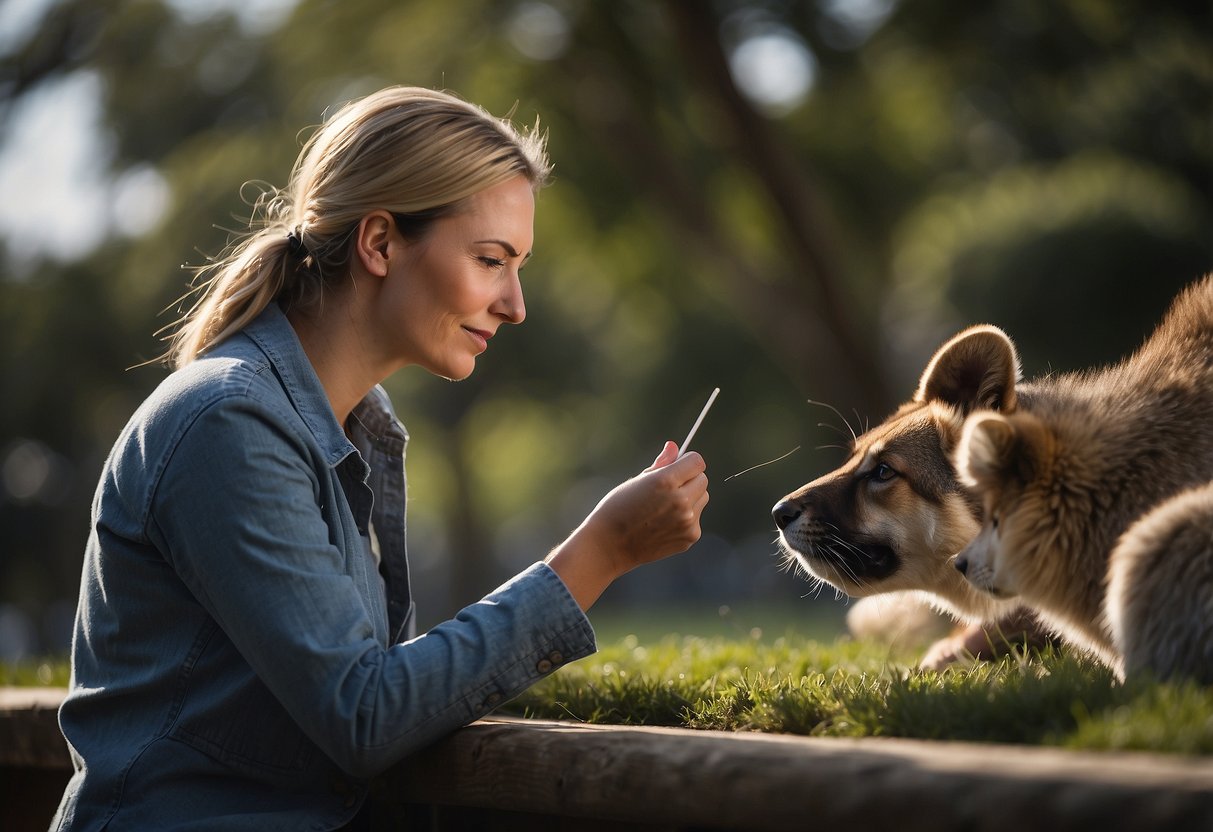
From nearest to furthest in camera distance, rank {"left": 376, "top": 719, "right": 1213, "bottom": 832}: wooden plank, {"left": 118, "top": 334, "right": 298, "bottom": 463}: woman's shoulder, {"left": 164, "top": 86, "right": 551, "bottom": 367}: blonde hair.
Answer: {"left": 376, "top": 719, "right": 1213, "bottom": 832}: wooden plank < {"left": 118, "top": 334, "right": 298, "bottom": 463}: woman's shoulder < {"left": 164, "top": 86, "right": 551, "bottom": 367}: blonde hair

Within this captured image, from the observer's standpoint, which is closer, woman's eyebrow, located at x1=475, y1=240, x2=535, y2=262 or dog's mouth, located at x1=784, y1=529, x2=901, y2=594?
woman's eyebrow, located at x1=475, y1=240, x2=535, y2=262

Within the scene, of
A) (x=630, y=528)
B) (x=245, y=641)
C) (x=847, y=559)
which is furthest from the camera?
(x=847, y=559)

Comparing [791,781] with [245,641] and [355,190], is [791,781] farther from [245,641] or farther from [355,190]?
[355,190]

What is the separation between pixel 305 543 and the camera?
3.12 meters

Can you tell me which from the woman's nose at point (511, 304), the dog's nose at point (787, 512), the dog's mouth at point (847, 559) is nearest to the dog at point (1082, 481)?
the dog's mouth at point (847, 559)

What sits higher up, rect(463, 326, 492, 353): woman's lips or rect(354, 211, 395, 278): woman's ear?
rect(354, 211, 395, 278): woman's ear

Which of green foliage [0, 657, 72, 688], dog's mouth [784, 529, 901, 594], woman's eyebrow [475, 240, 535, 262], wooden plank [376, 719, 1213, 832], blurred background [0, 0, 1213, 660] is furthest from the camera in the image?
blurred background [0, 0, 1213, 660]

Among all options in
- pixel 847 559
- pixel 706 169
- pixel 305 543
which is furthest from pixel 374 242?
pixel 706 169

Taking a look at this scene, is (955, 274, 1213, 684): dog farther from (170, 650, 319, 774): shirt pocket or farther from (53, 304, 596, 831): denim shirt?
(170, 650, 319, 774): shirt pocket

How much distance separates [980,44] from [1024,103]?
518cm

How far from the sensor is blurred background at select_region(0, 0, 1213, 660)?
494 inches

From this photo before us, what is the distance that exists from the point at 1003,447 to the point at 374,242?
6.38 feet

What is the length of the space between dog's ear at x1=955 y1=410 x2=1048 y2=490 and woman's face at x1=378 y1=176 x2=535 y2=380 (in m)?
1.42

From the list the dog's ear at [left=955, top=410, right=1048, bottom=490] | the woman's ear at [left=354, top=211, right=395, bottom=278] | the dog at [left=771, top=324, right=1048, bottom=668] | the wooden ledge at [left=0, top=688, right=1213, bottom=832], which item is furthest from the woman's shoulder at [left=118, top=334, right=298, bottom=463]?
the dog at [left=771, top=324, right=1048, bottom=668]
